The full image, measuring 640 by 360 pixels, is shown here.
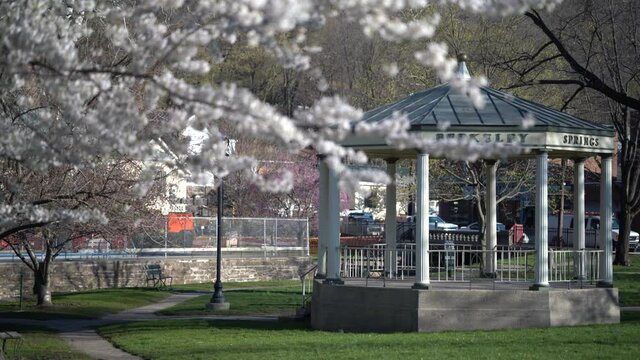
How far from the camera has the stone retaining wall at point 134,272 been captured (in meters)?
33.7

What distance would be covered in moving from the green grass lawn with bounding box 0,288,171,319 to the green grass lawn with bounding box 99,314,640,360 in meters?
6.94

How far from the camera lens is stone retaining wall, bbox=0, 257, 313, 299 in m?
33.7

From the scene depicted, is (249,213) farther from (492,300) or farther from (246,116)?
(246,116)

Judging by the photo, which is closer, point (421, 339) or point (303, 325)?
point (421, 339)

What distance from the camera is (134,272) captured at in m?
38.2

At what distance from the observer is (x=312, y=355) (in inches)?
622

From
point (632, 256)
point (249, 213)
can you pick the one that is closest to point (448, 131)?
point (632, 256)

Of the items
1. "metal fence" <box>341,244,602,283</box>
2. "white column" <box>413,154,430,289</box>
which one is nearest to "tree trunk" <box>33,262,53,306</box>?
"metal fence" <box>341,244,602,283</box>

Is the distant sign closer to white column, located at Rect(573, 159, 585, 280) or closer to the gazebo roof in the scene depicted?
the gazebo roof

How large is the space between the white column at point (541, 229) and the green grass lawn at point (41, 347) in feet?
27.3

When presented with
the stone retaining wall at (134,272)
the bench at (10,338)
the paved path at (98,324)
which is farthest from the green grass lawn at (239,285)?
the bench at (10,338)

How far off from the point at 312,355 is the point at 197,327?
6597mm

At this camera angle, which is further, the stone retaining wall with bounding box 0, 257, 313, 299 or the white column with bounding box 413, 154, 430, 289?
the stone retaining wall with bounding box 0, 257, 313, 299

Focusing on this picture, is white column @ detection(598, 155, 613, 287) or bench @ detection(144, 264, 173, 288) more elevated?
white column @ detection(598, 155, 613, 287)
